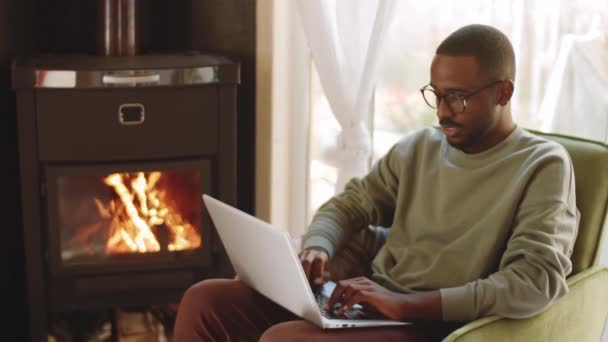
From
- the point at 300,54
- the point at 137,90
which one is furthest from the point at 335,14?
the point at 137,90

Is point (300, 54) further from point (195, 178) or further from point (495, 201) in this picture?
point (495, 201)

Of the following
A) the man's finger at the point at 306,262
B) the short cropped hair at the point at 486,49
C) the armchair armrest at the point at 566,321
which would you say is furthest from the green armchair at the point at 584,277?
the man's finger at the point at 306,262

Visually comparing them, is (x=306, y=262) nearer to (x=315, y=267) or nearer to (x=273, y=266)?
(x=315, y=267)

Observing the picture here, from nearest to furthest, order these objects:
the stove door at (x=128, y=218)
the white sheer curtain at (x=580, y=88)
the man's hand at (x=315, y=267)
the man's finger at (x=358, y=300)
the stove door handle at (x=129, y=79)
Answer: the man's finger at (x=358, y=300)
the man's hand at (x=315, y=267)
the white sheer curtain at (x=580, y=88)
the stove door handle at (x=129, y=79)
the stove door at (x=128, y=218)

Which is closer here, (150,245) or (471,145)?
(471,145)

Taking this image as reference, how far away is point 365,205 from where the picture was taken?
2209mm

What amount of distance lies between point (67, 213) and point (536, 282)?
1.42 metres

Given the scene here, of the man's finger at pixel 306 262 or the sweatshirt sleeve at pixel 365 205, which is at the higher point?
the sweatshirt sleeve at pixel 365 205

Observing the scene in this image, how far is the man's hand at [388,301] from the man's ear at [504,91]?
0.45 meters

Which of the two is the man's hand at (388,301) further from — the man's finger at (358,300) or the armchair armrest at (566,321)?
the armchair armrest at (566,321)

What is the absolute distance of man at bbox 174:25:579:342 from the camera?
177 cm

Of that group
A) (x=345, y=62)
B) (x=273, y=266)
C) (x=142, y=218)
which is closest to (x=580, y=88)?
(x=345, y=62)

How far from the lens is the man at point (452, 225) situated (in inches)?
69.6

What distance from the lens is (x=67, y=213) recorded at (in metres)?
Answer: 2.59
